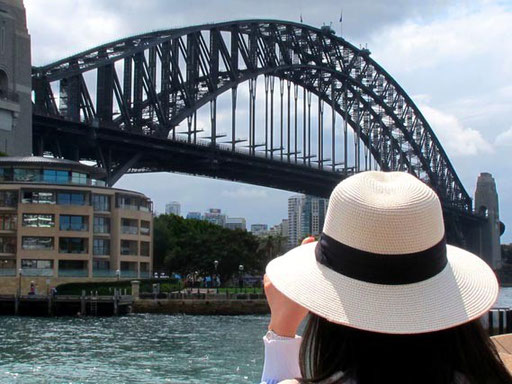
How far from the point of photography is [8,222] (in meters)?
58.7

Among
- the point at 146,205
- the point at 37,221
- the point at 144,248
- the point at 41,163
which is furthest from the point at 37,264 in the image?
the point at 146,205

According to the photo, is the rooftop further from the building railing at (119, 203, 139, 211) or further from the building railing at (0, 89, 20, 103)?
the building railing at (0, 89, 20, 103)

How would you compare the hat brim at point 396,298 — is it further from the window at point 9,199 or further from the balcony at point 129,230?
the balcony at point 129,230

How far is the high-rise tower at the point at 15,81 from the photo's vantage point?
60.7 meters

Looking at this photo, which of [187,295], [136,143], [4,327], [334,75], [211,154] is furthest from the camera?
[334,75]

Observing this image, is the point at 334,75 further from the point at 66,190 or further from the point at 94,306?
the point at 94,306

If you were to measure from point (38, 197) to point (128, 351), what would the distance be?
3020 cm

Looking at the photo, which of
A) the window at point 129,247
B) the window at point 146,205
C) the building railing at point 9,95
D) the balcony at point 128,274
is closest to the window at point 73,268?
the balcony at point 128,274

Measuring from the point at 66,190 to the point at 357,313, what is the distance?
58399 millimetres

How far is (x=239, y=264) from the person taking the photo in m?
76.1

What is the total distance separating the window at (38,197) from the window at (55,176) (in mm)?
1019

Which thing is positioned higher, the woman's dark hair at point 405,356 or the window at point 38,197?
the window at point 38,197

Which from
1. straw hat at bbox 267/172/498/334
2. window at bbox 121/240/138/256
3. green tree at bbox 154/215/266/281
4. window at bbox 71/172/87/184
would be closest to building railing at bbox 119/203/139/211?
window at bbox 121/240/138/256

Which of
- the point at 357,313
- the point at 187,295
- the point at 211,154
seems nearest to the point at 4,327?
the point at 187,295
